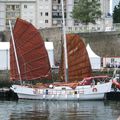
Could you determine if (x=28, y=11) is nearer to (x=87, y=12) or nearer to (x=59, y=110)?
(x=87, y=12)

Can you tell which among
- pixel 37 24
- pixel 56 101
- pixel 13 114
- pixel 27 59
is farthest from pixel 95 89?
pixel 37 24

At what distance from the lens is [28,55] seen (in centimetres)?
6069

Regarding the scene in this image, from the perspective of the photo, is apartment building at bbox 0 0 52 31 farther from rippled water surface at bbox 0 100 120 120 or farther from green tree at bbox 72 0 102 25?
rippled water surface at bbox 0 100 120 120

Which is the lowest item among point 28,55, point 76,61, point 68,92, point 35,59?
point 68,92

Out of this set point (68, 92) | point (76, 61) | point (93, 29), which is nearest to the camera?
point (68, 92)

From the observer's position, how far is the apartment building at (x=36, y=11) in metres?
122

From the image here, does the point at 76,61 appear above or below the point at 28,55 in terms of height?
below

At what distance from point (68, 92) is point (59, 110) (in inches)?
391

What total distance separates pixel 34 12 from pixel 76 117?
3282 inches

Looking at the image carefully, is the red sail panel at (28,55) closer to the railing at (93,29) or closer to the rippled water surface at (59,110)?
the rippled water surface at (59,110)

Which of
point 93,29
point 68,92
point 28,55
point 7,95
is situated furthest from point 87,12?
point 68,92

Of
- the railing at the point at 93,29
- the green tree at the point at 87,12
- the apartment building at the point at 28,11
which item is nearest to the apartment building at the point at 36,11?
the apartment building at the point at 28,11

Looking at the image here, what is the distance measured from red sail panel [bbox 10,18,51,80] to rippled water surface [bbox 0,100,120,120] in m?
5.04

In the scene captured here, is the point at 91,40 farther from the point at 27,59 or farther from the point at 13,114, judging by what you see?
the point at 13,114
